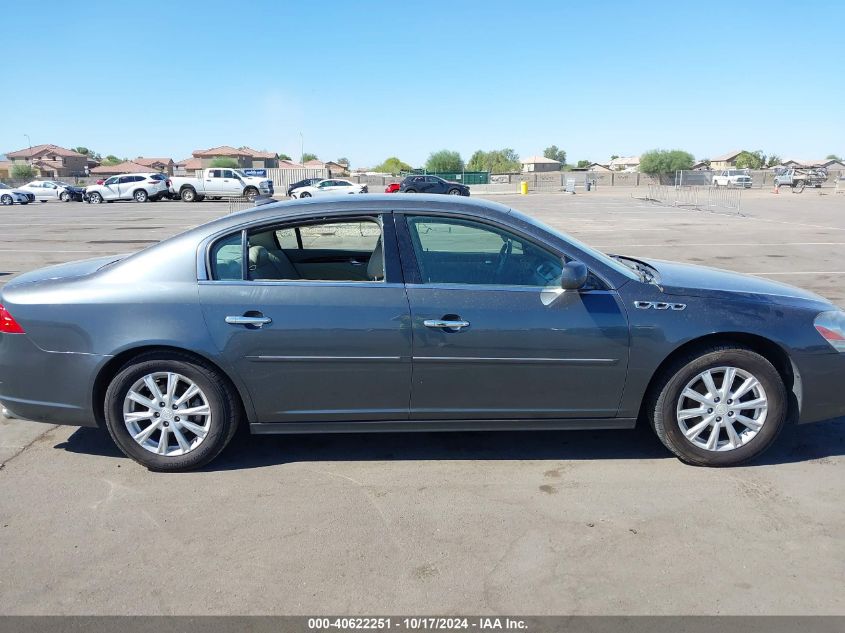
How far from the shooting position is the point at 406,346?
12.5ft

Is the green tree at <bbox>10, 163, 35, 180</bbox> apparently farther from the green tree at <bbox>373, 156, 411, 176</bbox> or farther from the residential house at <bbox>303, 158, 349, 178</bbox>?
the green tree at <bbox>373, 156, 411, 176</bbox>

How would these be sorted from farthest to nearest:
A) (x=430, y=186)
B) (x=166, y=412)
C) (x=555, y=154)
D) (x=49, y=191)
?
1. (x=555, y=154)
2. (x=49, y=191)
3. (x=430, y=186)
4. (x=166, y=412)

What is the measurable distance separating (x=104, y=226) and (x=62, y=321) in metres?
19.9

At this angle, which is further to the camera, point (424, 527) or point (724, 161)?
point (724, 161)

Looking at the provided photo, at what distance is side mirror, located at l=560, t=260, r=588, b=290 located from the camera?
12.3ft

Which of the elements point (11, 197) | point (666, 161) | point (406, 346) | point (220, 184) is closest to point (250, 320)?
point (406, 346)

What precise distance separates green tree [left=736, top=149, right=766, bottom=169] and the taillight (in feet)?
415

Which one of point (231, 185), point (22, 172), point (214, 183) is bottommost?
point (231, 185)

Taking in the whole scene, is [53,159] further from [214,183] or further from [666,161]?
[666,161]

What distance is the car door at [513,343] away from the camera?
381 cm

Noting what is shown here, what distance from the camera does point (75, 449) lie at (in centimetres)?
439

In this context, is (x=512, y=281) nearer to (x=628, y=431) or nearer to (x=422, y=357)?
(x=422, y=357)

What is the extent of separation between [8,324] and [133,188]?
126ft
